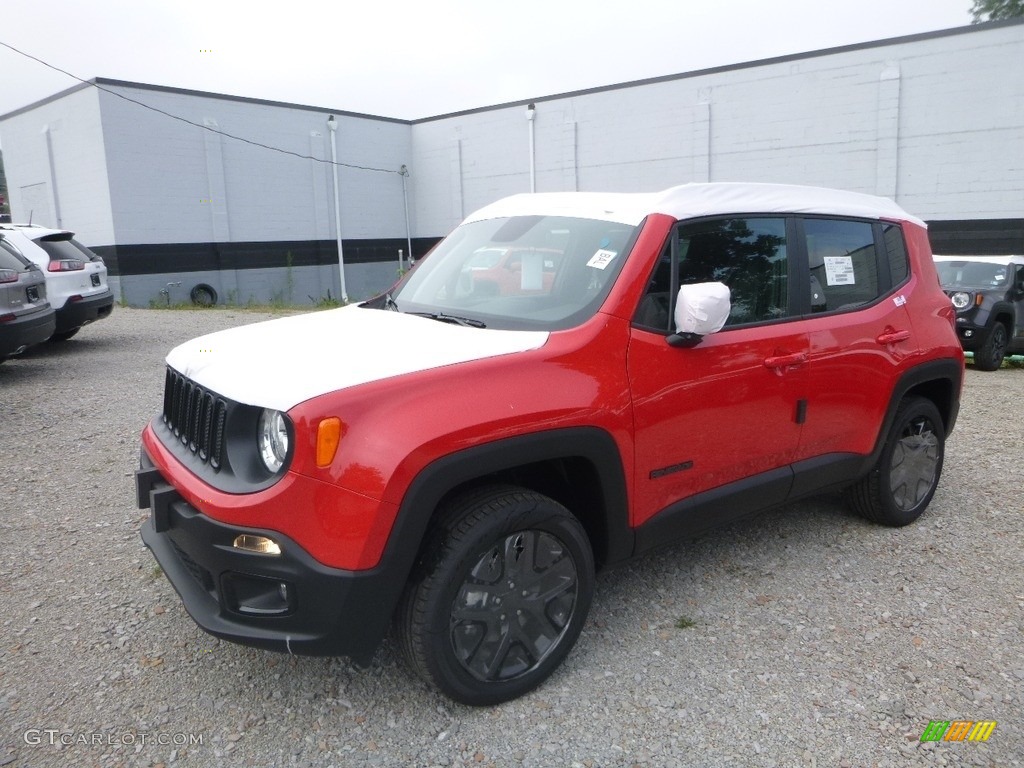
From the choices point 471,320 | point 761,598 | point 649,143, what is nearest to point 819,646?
point 761,598

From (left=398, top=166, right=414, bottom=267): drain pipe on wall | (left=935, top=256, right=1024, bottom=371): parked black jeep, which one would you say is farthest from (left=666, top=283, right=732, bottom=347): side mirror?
(left=398, top=166, right=414, bottom=267): drain pipe on wall

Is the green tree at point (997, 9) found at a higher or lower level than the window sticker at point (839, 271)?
higher

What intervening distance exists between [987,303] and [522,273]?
9603 millimetres

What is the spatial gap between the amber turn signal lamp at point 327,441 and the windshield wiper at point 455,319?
35.2 inches

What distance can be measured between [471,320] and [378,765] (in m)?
1.65

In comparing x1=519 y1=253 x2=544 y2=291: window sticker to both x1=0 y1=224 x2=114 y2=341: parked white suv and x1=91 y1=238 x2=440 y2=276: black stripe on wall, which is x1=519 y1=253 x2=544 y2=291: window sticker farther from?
x1=91 y1=238 x2=440 y2=276: black stripe on wall

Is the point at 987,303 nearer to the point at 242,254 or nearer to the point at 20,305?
the point at 20,305

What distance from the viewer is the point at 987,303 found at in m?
10.7

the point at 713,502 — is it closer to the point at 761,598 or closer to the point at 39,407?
the point at 761,598

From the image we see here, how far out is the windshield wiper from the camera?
3162 millimetres

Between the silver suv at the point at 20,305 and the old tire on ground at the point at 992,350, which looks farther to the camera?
the old tire on ground at the point at 992,350

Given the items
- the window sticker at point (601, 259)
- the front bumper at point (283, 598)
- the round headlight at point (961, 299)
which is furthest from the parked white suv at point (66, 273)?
the round headlight at point (961, 299)

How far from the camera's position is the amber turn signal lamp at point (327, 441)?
2.41 m

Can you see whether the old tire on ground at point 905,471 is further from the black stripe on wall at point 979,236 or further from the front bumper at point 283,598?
the black stripe on wall at point 979,236
